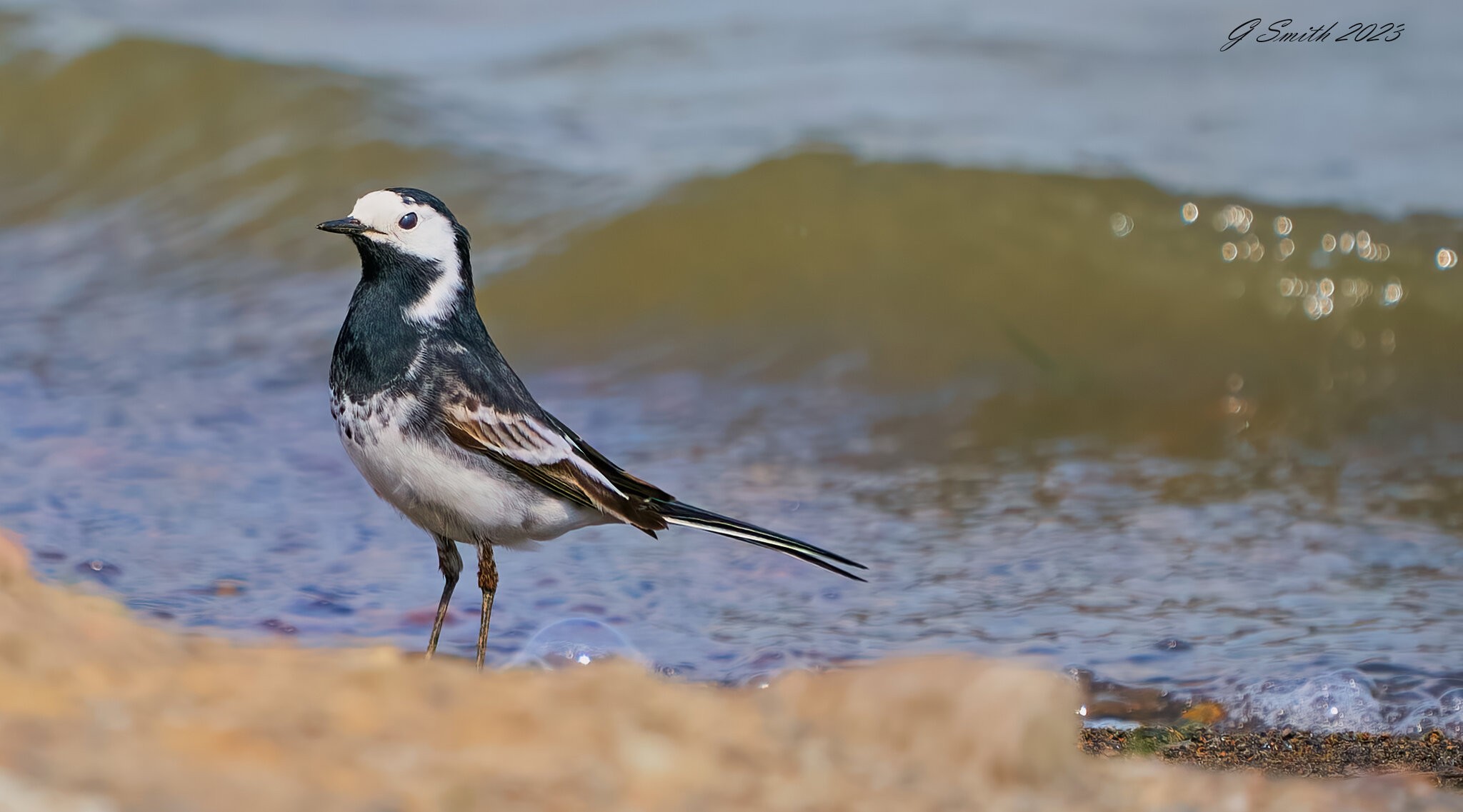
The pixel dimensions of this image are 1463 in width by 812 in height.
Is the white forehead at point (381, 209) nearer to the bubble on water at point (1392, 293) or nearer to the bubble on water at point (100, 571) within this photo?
the bubble on water at point (100, 571)

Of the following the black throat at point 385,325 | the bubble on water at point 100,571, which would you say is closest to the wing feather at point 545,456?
the black throat at point 385,325

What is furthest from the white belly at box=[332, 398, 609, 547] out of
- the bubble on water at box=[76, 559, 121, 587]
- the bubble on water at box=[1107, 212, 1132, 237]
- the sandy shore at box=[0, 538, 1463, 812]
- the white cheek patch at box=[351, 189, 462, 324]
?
the bubble on water at box=[1107, 212, 1132, 237]

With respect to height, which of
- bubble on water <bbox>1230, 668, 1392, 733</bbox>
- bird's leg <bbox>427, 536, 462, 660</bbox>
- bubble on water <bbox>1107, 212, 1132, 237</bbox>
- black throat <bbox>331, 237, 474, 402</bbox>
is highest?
bubble on water <bbox>1107, 212, 1132, 237</bbox>

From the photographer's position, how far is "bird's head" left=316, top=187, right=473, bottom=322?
3670 millimetres

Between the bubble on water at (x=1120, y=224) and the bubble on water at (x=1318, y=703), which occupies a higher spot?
the bubble on water at (x=1120, y=224)

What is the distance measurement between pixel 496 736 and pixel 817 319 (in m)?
6.21

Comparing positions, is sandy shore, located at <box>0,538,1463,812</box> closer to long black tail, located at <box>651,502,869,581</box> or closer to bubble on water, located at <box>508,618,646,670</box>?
long black tail, located at <box>651,502,869,581</box>

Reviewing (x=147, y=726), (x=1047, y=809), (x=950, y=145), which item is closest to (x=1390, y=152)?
(x=950, y=145)

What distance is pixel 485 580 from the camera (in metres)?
3.77

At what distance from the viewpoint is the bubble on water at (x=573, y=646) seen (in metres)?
3.93

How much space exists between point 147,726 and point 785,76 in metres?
10.4

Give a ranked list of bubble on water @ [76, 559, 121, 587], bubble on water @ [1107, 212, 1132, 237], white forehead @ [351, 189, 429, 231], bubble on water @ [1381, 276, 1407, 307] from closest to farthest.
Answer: white forehead @ [351, 189, 429, 231], bubble on water @ [76, 559, 121, 587], bubble on water @ [1381, 276, 1407, 307], bubble on water @ [1107, 212, 1132, 237]

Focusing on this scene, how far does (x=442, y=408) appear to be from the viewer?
3.51m

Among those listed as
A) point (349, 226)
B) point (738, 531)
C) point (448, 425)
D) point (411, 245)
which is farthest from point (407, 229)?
point (738, 531)
